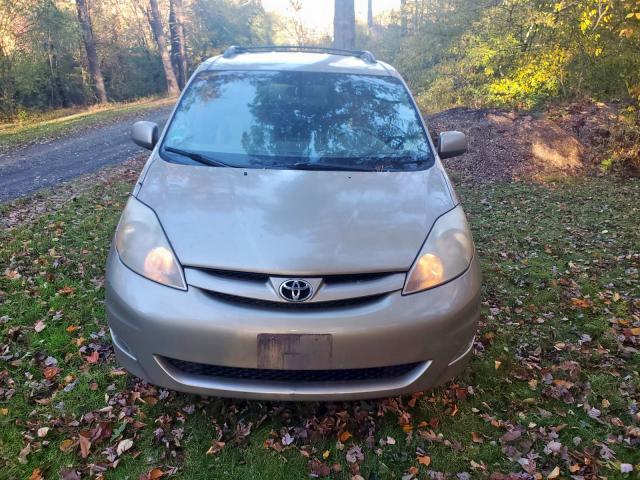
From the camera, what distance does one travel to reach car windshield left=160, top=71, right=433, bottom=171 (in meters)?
3.16

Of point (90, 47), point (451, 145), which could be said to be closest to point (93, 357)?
point (451, 145)

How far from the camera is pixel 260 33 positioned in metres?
41.1

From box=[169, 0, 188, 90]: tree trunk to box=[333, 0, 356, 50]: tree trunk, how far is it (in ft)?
52.7

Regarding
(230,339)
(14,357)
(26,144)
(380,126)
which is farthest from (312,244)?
(26,144)

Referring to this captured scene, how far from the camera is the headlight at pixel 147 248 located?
2.35 metres

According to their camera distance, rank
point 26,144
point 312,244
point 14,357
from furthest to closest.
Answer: point 26,144 → point 14,357 → point 312,244

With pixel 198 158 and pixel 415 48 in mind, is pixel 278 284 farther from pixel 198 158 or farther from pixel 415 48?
pixel 415 48

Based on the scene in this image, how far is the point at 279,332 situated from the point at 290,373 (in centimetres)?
25

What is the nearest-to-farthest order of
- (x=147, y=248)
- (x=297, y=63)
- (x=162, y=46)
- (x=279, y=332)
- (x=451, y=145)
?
(x=279, y=332)
(x=147, y=248)
(x=451, y=145)
(x=297, y=63)
(x=162, y=46)

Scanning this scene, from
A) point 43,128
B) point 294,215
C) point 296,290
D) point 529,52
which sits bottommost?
point 43,128

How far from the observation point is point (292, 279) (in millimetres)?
2270

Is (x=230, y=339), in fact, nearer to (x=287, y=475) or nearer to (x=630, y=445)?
(x=287, y=475)

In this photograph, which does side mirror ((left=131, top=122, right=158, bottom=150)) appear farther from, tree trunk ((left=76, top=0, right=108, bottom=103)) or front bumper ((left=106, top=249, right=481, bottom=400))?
tree trunk ((left=76, top=0, right=108, bottom=103))

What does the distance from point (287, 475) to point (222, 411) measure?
1.88 ft
